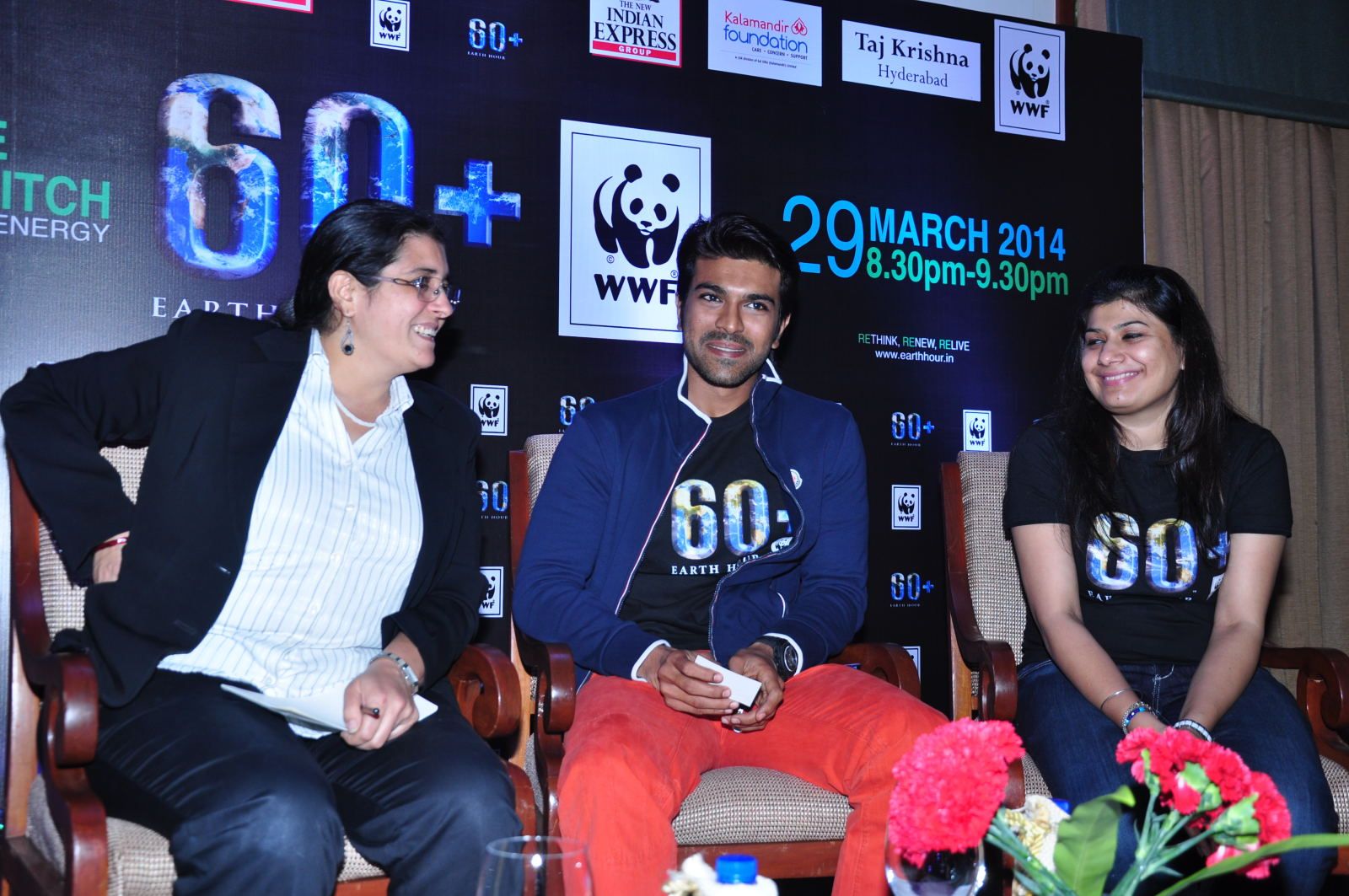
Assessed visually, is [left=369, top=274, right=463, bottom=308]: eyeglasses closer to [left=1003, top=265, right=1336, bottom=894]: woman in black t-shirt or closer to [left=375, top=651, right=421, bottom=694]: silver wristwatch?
[left=375, top=651, right=421, bottom=694]: silver wristwatch

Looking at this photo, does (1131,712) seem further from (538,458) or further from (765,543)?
(538,458)

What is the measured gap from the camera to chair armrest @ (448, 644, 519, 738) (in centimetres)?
209

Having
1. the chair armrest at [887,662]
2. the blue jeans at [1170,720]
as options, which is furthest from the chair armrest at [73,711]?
the blue jeans at [1170,720]

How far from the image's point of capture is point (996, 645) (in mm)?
2361

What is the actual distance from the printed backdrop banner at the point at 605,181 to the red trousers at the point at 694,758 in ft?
3.65

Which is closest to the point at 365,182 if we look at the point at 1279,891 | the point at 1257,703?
the point at 1257,703

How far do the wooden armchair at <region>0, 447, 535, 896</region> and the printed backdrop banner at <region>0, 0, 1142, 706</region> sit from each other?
35.7 inches

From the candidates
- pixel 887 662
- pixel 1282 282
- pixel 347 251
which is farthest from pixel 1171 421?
pixel 1282 282

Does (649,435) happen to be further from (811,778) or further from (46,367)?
(46,367)

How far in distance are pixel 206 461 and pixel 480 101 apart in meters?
1.55

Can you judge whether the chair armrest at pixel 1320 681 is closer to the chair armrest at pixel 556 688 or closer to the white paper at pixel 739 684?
the white paper at pixel 739 684

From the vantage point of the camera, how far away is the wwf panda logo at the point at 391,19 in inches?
124

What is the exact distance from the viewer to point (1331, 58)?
458 cm

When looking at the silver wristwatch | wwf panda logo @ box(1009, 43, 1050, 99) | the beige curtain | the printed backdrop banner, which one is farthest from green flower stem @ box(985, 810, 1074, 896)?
the beige curtain
